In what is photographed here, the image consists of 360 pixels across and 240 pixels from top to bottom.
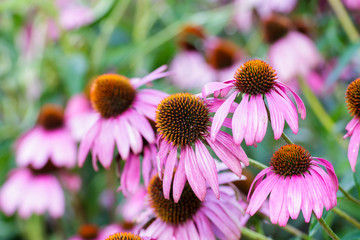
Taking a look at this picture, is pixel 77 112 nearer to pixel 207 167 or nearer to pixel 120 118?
pixel 120 118

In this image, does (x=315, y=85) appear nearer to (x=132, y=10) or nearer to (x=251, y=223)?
(x=251, y=223)

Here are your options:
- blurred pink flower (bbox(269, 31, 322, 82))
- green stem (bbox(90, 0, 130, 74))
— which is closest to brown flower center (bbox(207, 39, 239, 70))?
blurred pink flower (bbox(269, 31, 322, 82))

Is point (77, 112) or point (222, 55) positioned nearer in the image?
point (77, 112)

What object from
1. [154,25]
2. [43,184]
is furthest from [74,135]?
[154,25]

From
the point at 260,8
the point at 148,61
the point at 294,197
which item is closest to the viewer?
the point at 294,197

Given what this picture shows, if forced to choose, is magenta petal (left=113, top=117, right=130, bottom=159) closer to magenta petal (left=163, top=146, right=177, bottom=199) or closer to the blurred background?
magenta petal (left=163, top=146, right=177, bottom=199)

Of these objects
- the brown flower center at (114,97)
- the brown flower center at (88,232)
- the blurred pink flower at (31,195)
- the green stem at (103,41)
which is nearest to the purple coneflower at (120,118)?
the brown flower center at (114,97)

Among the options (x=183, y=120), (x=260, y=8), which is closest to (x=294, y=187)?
(x=183, y=120)
